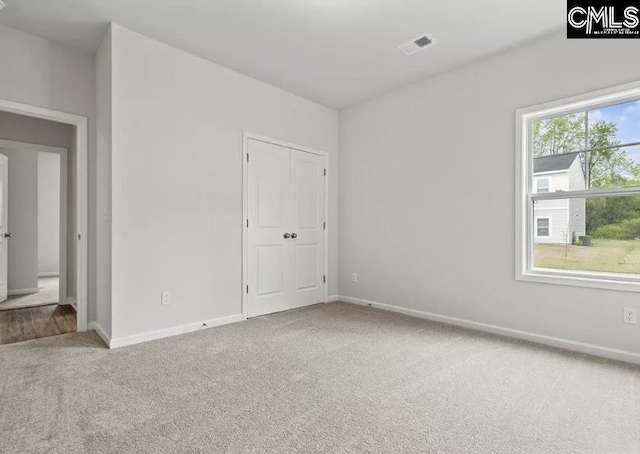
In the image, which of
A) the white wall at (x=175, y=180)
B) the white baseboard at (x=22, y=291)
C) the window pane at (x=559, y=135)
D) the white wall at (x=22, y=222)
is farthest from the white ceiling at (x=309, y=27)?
the white baseboard at (x=22, y=291)

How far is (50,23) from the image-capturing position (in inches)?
112

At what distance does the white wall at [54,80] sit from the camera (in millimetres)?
→ 2922

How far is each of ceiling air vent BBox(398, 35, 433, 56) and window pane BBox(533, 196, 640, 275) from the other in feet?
5.77

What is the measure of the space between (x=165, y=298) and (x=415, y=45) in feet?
10.6

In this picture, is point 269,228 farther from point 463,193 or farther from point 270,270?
point 463,193

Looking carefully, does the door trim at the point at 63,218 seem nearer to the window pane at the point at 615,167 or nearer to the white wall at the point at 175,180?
the white wall at the point at 175,180

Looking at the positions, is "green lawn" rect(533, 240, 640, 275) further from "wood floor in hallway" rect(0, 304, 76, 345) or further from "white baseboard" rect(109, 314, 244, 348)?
"wood floor in hallway" rect(0, 304, 76, 345)

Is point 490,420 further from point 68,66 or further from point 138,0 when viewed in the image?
point 68,66

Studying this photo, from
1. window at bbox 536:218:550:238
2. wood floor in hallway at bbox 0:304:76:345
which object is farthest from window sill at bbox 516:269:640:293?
wood floor in hallway at bbox 0:304:76:345

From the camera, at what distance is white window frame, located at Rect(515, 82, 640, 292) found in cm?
268

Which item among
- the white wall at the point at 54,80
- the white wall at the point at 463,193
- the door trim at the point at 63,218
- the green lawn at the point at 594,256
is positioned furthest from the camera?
the door trim at the point at 63,218

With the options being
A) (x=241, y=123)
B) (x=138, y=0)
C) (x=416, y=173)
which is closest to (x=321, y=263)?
(x=416, y=173)

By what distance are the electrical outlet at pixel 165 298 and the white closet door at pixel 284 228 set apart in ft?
2.89

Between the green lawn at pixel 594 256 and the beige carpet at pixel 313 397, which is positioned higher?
the green lawn at pixel 594 256
